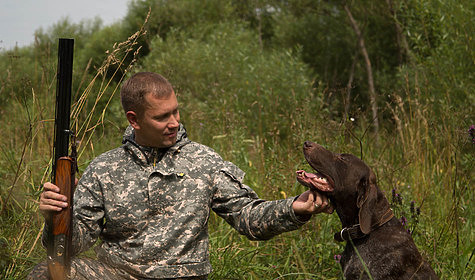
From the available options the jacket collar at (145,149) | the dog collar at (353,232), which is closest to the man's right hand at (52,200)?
the jacket collar at (145,149)

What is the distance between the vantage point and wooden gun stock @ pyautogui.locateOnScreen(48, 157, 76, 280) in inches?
108

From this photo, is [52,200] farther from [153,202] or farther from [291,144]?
[291,144]

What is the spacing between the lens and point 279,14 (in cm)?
1981

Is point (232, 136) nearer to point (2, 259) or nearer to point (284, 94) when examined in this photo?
point (2, 259)

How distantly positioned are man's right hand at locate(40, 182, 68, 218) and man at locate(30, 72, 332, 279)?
33 cm

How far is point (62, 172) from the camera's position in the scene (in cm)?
274

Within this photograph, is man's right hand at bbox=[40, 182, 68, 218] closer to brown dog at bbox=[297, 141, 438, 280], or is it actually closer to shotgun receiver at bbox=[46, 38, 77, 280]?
shotgun receiver at bbox=[46, 38, 77, 280]

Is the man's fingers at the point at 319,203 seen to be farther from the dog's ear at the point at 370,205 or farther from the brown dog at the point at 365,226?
the dog's ear at the point at 370,205

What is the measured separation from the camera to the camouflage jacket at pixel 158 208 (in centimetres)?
307

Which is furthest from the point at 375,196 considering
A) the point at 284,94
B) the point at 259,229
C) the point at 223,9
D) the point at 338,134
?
the point at 223,9

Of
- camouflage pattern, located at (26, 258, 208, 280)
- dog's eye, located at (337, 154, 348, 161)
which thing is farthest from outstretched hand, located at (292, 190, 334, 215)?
camouflage pattern, located at (26, 258, 208, 280)

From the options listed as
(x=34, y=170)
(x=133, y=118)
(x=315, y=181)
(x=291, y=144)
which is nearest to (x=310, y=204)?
(x=315, y=181)

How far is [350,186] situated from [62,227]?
1.73 metres

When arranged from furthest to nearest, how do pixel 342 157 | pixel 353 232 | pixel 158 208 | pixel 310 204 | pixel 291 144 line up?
pixel 291 144
pixel 342 157
pixel 353 232
pixel 158 208
pixel 310 204
